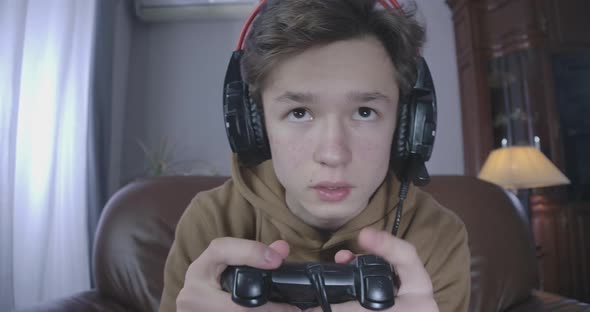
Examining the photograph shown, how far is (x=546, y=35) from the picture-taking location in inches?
77.4

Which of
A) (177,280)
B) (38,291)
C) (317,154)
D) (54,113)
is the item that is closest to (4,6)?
(54,113)

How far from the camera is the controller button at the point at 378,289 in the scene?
357mm

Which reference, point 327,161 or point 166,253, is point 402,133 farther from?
point 166,253

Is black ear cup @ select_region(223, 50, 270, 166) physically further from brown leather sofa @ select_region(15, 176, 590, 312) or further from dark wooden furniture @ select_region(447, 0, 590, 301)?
dark wooden furniture @ select_region(447, 0, 590, 301)

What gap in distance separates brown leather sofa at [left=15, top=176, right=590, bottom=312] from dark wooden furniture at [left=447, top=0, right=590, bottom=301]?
3.28ft

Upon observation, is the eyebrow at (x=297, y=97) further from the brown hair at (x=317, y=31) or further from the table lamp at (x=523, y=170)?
the table lamp at (x=523, y=170)

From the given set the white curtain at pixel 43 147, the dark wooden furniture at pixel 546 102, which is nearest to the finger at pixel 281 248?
the white curtain at pixel 43 147

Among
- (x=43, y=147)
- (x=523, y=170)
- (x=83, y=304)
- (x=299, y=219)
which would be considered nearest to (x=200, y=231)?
(x=299, y=219)

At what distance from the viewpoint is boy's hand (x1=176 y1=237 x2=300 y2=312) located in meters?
0.38

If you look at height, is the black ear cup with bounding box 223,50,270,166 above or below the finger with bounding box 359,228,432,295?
above

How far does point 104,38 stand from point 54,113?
54 centimetres

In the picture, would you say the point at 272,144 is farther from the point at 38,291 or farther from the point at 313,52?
the point at 38,291

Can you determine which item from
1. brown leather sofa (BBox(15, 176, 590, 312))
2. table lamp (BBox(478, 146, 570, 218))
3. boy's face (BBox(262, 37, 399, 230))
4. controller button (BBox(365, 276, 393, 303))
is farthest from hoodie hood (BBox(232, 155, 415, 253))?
table lamp (BBox(478, 146, 570, 218))

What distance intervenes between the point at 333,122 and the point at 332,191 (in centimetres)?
9
